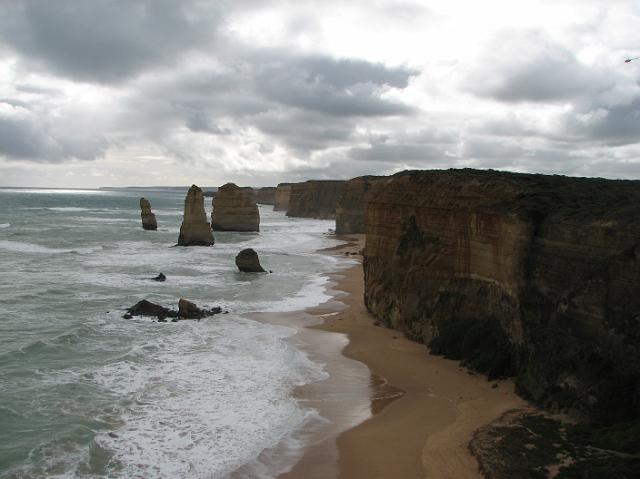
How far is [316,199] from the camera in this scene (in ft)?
352

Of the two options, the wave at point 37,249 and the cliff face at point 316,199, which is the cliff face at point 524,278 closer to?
the wave at point 37,249

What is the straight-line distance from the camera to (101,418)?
12.7m

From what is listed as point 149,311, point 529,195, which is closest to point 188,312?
point 149,311

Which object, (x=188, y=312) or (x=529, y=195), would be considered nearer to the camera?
(x=529, y=195)

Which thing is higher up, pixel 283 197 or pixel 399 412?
pixel 283 197

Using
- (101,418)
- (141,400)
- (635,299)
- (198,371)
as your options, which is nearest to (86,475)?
(101,418)

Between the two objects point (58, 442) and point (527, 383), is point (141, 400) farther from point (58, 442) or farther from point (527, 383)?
point (527, 383)

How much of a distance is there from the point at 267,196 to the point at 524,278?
16947cm

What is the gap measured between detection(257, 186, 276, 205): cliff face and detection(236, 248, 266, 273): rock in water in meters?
144

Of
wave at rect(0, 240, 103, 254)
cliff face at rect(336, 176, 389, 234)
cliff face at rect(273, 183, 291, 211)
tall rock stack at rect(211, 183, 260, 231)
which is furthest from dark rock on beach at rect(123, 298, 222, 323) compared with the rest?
cliff face at rect(273, 183, 291, 211)

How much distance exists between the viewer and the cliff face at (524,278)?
11617 mm

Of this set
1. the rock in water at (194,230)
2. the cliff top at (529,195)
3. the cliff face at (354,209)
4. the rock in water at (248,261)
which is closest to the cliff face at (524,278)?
the cliff top at (529,195)

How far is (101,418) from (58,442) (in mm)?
1306

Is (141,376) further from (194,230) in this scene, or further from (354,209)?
(354,209)
